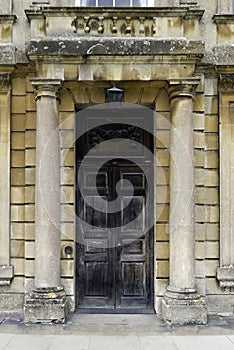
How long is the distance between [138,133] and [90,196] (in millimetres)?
1589

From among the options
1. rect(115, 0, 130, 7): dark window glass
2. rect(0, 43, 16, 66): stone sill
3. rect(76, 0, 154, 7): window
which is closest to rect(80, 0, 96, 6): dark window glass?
rect(76, 0, 154, 7): window

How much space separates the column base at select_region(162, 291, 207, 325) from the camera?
671cm


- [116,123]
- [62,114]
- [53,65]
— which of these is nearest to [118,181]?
[116,123]

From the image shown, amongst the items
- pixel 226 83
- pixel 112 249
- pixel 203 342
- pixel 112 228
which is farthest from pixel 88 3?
pixel 203 342

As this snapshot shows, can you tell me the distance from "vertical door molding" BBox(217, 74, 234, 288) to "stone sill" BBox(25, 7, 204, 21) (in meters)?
1.41

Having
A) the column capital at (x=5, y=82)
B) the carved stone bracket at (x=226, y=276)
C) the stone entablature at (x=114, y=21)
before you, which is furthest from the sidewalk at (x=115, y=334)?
the stone entablature at (x=114, y=21)

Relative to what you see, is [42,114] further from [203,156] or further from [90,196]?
[203,156]

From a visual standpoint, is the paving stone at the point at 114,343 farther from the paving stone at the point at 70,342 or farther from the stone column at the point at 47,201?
the stone column at the point at 47,201

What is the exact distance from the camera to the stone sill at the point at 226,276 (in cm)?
730

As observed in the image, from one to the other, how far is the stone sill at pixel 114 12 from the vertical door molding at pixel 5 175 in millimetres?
1339

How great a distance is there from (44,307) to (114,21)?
5.22m

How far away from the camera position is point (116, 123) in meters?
7.92

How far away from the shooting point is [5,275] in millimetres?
7289

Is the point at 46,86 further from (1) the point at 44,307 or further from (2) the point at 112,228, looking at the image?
(1) the point at 44,307
